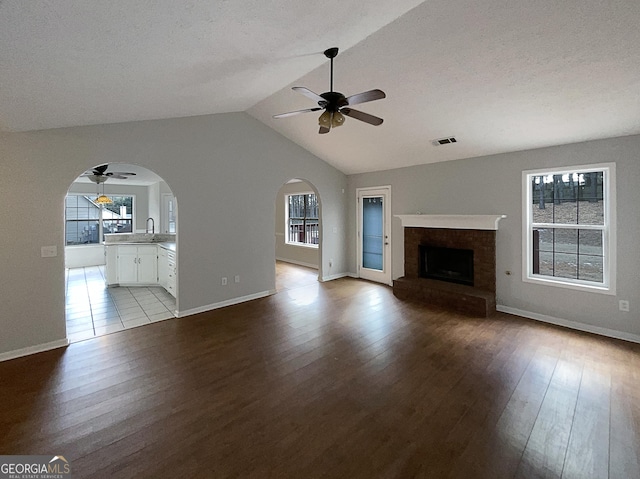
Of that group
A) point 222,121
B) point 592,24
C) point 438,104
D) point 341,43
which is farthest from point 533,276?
point 222,121

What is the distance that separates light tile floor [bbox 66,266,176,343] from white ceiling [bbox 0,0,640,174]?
251cm

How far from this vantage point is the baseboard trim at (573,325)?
357 cm

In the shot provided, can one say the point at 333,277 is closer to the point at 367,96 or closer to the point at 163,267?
the point at 163,267

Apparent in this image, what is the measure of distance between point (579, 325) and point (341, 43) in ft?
15.1

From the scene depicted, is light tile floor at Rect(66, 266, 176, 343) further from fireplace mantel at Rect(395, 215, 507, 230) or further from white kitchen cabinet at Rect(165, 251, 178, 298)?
fireplace mantel at Rect(395, 215, 507, 230)

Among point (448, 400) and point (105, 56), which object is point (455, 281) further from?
point (105, 56)

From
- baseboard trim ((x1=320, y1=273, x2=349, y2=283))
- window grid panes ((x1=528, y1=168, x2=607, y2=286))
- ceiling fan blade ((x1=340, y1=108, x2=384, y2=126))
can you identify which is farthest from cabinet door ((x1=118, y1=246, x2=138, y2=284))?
window grid panes ((x1=528, y1=168, x2=607, y2=286))

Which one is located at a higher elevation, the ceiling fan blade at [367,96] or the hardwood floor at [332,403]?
the ceiling fan blade at [367,96]

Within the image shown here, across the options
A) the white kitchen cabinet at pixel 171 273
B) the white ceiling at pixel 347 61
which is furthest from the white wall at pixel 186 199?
the white kitchen cabinet at pixel 171 273

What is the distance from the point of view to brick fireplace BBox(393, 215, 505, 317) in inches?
178

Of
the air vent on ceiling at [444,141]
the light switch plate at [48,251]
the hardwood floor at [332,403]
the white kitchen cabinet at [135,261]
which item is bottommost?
the hardwood floor at [332,403]

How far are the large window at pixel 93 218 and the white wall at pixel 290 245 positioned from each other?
483 centimetres

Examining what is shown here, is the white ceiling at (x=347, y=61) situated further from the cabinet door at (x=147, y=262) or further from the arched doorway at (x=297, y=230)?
the arched doorway at (x=297, y=230)

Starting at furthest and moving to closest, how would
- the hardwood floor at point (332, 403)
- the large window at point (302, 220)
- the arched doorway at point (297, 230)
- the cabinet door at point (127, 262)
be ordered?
1. the large window at point (302, 220)
2. the arched doorway at point (297, 230)
3. the cabinet door at point (127, 262)
4. the hardwood floor at point (332, 403)
